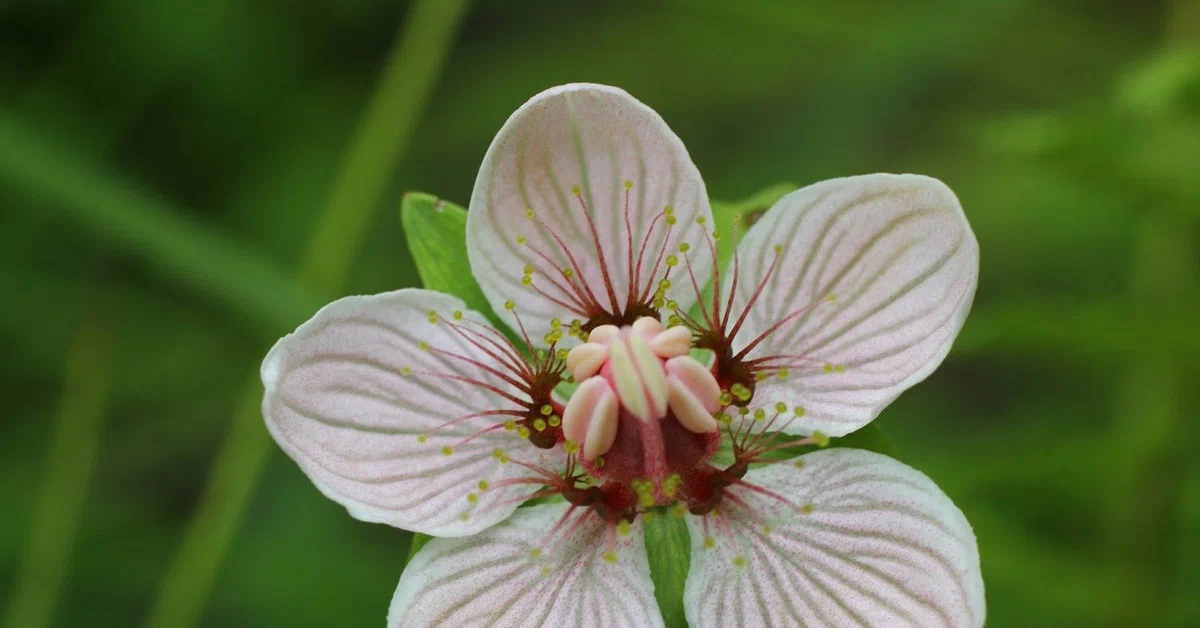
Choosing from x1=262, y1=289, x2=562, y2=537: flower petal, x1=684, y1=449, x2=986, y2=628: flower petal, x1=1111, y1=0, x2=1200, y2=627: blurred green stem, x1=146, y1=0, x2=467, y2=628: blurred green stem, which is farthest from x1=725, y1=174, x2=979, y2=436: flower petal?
x1=146, y1=0, x2=467, y2=628: blurred green stem

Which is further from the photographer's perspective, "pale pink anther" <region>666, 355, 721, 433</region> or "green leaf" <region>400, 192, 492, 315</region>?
"green leaf" <region>400, 192, 492, 315</region>

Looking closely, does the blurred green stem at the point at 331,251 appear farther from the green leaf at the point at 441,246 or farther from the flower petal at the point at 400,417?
the flower petal at the point at 400,417

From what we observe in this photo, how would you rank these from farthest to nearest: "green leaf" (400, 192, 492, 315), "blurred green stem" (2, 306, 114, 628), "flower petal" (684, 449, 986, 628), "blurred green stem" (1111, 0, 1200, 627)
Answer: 1. "blurred green stem" (2, 306, 114, 628)
2. "blurred green stem" (1111, 0, 1200, 627)
3. "green leaf" (400, 192, 492, 315)
4. "flower petal" (684, 449, 986, 628)

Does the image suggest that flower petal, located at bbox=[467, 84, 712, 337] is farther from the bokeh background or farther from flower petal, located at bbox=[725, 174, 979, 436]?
the bokeh background

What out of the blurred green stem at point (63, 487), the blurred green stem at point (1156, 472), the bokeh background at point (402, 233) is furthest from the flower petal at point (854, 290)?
the blurred green stem at point (63, 487)

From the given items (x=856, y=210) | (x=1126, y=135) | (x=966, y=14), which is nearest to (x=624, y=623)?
(x=856, y=210)

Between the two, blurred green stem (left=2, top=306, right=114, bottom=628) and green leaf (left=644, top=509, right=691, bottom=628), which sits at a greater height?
green leaf (left=644, top=509, right=691, bottom=628)

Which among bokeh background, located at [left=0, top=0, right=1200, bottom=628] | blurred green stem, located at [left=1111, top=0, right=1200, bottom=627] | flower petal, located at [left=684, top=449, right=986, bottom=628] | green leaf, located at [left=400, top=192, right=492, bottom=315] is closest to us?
flower petal, located at [left=684, top=449, right=986, bottom=628]

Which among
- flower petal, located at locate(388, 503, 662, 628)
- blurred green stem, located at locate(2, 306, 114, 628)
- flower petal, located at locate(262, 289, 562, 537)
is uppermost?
flower petal, located at locate(262, 289, 562, 537)
